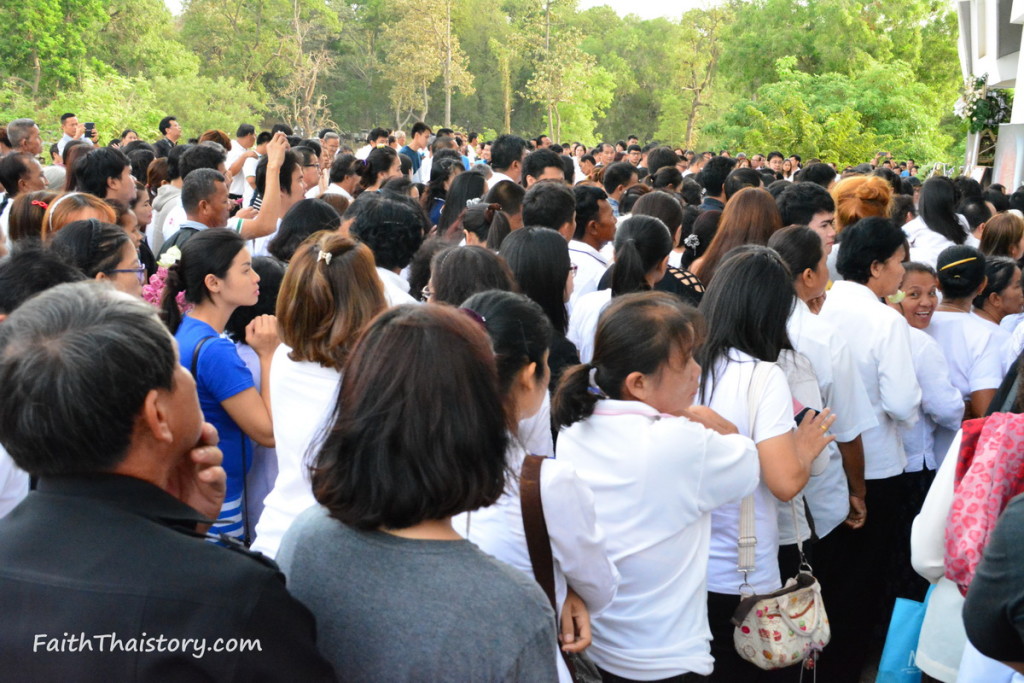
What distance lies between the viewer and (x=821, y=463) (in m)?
3.06

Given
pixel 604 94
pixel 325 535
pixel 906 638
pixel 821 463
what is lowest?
pixel 906 638

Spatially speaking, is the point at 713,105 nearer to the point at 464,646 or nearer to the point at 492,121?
the point at 492,121

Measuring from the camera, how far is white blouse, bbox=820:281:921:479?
11.9 feet

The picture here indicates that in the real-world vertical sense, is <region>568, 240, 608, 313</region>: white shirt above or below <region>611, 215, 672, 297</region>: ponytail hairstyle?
below

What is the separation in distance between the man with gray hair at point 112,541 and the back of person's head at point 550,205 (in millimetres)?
3274

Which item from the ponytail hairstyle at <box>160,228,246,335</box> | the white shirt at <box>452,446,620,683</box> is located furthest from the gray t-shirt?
the ponytail hairstyle at <box>160,228,246,335</box>

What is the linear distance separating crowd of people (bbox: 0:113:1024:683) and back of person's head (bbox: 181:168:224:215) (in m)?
0.02

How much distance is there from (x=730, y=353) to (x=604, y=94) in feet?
137

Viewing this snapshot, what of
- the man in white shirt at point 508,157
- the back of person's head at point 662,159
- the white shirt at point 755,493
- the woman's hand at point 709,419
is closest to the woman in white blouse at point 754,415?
the white shirt at point 755,493

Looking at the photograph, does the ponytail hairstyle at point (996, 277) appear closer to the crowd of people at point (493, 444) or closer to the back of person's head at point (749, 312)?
the crowd of people at point (493, 444)

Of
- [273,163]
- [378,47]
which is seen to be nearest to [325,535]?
[273,163]

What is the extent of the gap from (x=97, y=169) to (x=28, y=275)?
2.55 m

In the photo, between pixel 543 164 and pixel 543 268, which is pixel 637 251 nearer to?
pixel 543 268

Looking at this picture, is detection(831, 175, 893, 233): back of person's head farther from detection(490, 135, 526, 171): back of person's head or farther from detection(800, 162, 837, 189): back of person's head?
detection(490, 135, 526, 171): back of person's head
